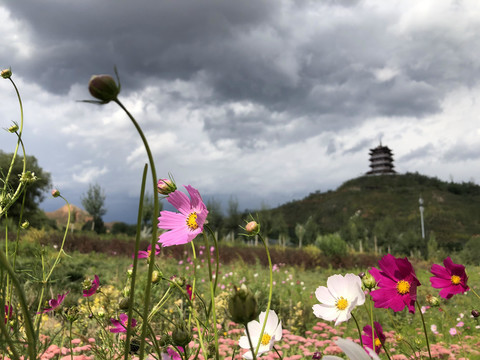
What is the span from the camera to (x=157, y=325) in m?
3.63

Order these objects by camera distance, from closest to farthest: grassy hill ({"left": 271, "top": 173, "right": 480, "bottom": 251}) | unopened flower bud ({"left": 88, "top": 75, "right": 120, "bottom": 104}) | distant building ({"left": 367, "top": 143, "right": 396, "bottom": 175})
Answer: unopened flower bud ({"left": 88, "top": 75, "right": 120, "bottom": 104}), grassy hill ({"left": 271, "top": 173, "right": 480, "bottom": 251}), distant building ({"left": 367, "top": 143, "right": 396, "bottom": 175})

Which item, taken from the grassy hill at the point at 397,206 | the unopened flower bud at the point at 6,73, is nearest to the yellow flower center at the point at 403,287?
the unopened flower bud at the point at 6,73

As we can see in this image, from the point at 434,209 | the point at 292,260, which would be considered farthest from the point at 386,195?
the point at 292,260

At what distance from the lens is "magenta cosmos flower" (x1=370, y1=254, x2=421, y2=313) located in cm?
95

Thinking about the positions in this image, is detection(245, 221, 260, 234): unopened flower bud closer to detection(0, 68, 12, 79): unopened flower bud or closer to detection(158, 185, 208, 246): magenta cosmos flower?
detection(158, 185, 208, 246): magenta cosmos flower

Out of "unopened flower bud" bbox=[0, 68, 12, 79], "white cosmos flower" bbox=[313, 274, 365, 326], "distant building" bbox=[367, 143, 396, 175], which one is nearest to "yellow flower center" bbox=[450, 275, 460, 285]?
"white cosmos flower" bbox=[313, 274, 365, 326]

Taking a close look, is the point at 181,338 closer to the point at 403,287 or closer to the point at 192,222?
the point at 192,222

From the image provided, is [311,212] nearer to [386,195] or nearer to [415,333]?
[386,195]

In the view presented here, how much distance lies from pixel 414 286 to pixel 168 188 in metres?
0.66

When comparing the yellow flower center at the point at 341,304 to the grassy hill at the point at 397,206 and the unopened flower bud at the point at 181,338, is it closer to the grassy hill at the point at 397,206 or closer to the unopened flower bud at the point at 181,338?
the unopened flower bud at the point at 181,338

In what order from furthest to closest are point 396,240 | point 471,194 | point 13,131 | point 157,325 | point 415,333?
point 471,194 < point 396,240 < point 415,333 < point 157,325 < point 13,131

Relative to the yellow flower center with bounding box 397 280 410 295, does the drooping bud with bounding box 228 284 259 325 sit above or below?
above

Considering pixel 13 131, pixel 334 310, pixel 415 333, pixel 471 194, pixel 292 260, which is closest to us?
pixel 334 310

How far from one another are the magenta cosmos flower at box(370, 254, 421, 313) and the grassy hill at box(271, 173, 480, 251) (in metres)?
22.2
